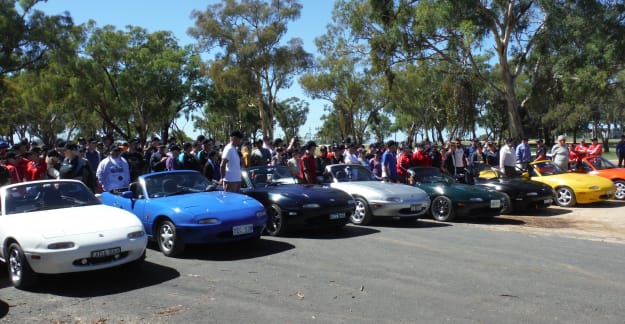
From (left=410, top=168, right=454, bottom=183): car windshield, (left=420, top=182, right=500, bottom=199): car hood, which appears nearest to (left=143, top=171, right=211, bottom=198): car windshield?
(left=420, top=182, right=500, bottom=199): car hood

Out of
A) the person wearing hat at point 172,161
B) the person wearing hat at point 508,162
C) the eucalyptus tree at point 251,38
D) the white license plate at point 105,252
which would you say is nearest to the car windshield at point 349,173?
the person wearing hat at point 172,161

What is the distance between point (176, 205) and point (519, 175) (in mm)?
10199

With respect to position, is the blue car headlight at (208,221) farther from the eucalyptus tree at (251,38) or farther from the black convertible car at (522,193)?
the eucalyptus tree at (251,38)

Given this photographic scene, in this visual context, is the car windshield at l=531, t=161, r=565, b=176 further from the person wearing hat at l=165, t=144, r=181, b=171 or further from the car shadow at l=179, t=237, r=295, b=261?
the person wearing hat at l=165, t=144, r=181, b=171

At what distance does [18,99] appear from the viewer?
1855 inches

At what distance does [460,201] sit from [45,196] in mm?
7703

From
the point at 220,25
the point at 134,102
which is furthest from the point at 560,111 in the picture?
the point at 134,102

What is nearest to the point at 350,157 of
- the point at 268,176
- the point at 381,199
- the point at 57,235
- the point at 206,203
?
the point at 381,199

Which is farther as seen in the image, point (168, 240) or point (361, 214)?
point (361, 214)

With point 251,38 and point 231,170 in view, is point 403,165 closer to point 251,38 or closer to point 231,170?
point 231,170

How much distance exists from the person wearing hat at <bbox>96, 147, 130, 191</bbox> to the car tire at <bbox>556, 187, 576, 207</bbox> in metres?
10.6

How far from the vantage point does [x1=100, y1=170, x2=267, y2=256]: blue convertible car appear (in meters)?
7.49

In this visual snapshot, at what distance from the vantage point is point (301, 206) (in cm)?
900

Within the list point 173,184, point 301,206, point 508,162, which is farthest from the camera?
point 508,162
